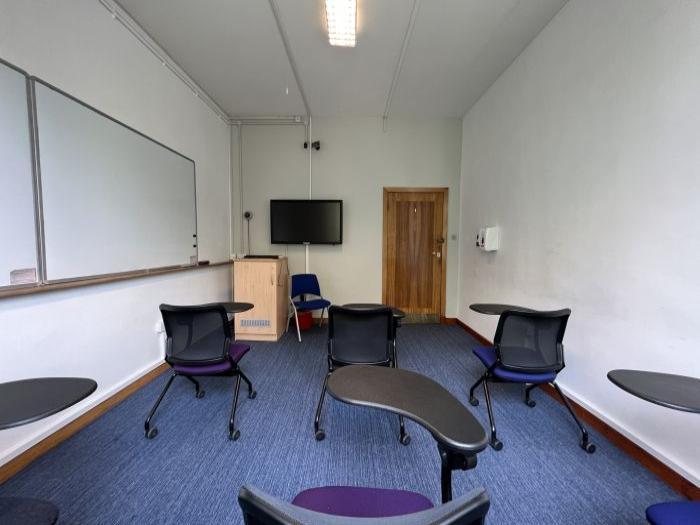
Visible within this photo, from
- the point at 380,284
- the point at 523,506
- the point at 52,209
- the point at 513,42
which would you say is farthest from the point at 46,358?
the point at 513,42

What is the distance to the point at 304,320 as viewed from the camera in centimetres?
412

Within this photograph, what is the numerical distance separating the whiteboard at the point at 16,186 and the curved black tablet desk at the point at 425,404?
186 cm

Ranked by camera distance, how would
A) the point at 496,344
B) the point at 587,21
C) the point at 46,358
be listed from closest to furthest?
the point at 46,358, the point at 496,344, the point at 587,21

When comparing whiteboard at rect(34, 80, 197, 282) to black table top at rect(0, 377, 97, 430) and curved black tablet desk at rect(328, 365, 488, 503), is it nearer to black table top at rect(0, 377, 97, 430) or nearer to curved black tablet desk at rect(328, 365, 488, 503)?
black table top at rect(0, 377, 97, 430)

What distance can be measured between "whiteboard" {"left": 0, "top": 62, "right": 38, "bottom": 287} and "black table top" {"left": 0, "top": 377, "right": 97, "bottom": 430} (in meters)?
0.82

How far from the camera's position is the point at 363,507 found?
0.85 m

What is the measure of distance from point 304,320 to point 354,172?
7.77ft

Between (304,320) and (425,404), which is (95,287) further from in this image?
(304,320)

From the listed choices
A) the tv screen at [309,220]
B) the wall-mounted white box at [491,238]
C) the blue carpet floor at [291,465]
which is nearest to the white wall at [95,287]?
the blue carpet floor at [291,465]

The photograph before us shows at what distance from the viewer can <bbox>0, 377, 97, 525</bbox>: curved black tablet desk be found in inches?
35.4

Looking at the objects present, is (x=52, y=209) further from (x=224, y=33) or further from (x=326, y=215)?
(x=326, y=215)

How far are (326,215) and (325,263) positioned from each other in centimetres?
75

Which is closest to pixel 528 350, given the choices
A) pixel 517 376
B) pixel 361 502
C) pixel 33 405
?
pixel 517 376

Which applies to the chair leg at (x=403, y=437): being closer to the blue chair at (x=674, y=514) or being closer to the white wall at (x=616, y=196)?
the blue chair at (x=674, y=514)
